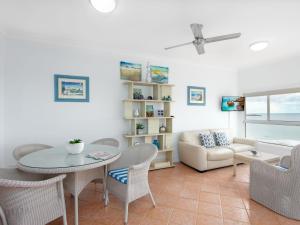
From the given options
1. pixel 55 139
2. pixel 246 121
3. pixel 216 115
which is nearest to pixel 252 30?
pixel 216 115

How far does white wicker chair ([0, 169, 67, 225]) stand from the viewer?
128 cm

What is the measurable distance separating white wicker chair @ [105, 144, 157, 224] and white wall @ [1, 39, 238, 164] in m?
1.13

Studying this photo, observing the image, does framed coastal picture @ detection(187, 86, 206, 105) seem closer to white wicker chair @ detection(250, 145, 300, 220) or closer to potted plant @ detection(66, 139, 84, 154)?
white wicker chair @ detection(250, 145, 300, 220)

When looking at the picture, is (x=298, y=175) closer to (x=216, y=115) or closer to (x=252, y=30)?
(x=252, y=30)

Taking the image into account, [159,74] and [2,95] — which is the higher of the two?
[159,74]

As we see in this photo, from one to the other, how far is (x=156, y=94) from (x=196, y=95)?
1.24 meters

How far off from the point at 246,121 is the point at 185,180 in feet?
9.68

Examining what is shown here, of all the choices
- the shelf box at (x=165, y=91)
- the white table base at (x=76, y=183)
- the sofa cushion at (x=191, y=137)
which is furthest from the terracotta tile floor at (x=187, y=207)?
the shelf box at (x=165, y=91)

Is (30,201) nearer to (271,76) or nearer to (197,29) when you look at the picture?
(197,29)

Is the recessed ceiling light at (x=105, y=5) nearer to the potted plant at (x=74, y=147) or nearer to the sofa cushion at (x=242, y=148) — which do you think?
the potted plant at (x=74, y=147)

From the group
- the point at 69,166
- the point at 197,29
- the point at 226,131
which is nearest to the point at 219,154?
the point at 226,131

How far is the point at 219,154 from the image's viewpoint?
342 centimetres

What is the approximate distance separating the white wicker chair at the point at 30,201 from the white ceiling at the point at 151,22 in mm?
1874

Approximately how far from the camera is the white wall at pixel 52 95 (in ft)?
8.91
